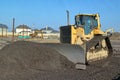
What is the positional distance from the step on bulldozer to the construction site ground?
1.58 feet

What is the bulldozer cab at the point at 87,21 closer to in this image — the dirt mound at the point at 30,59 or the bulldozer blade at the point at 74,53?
the bulldozer blade at the point at 74,53

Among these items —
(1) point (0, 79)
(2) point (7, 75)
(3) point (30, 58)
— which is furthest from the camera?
(3) point (30, 58)

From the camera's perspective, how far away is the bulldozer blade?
1470 centimetres

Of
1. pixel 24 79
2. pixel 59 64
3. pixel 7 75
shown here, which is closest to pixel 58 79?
pixel 24 79

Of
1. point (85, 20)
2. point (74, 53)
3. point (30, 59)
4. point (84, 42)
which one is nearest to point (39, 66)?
point (30, 59)

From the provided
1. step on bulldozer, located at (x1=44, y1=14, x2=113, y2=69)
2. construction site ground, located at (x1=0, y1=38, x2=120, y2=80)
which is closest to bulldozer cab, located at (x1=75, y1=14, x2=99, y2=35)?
step on bulldozer, located at (x1=44, y1=14, x2=113, y2=69)

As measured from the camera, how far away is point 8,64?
13.1 m

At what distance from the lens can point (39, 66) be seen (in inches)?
539

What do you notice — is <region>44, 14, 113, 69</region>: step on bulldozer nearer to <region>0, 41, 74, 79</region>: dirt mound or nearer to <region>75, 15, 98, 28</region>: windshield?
<region>75, 15, 98, 28</region>: windshield

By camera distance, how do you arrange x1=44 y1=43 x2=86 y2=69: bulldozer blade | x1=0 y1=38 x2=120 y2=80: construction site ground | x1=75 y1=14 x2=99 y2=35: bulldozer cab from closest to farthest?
x1=0 y1=38 x2=120 y2=80: construction site ground < x1=44 y1=43 x2=86 y2=69: bulldozer blade < x1=75 y1=14 x2=99 y2=35: bulldozer cab

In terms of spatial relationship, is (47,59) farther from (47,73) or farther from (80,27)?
(80,27)

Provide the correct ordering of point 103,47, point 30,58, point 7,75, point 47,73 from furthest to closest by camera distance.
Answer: point 103,47 < point 30,58 < point 47,73 < point 7,75

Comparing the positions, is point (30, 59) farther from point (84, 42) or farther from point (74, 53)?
point (84, 42)

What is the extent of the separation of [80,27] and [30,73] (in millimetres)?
6620
